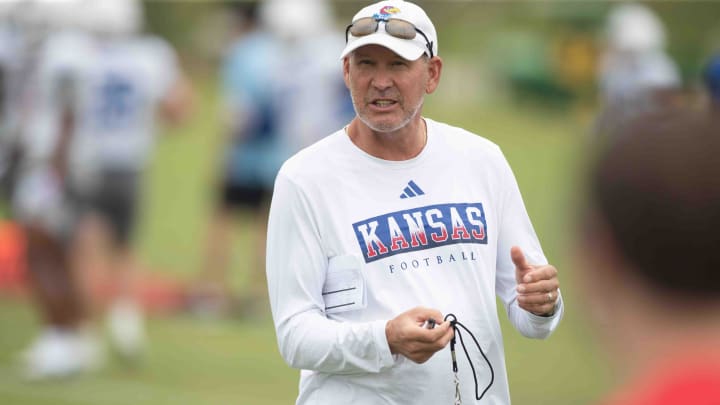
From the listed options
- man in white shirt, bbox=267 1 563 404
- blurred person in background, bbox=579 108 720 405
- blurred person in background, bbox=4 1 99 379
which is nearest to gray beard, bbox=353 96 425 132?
man in white shirt, bbox=267 1 563 404

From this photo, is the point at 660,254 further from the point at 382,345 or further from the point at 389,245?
the point at 389,245

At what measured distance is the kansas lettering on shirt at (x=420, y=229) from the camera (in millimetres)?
3781

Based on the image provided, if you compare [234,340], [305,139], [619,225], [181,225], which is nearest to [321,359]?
[619,225]

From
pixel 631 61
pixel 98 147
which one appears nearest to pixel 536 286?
pixel 98 147

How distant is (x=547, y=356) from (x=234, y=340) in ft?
7.91

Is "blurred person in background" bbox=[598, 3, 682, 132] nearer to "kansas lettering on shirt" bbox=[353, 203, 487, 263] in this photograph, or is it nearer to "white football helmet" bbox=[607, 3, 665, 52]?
"white football helmet" bbox=[607, 3, 665, 52]

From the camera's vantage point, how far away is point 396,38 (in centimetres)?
390

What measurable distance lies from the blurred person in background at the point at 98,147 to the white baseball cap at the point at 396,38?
18.0 ft

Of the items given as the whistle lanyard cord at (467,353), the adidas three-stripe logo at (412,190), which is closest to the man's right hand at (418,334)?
the whistle lanyard cord at (467,353)

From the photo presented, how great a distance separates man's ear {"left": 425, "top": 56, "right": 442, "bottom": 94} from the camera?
4082 millimetres

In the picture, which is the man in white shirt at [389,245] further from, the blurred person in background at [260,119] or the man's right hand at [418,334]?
the blurred person in background at [260,119]

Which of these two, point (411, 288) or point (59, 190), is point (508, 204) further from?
A: point (59, 190)

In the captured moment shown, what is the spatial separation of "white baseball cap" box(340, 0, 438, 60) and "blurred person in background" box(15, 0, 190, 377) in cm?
549

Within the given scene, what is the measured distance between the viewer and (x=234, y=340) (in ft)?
32.6
